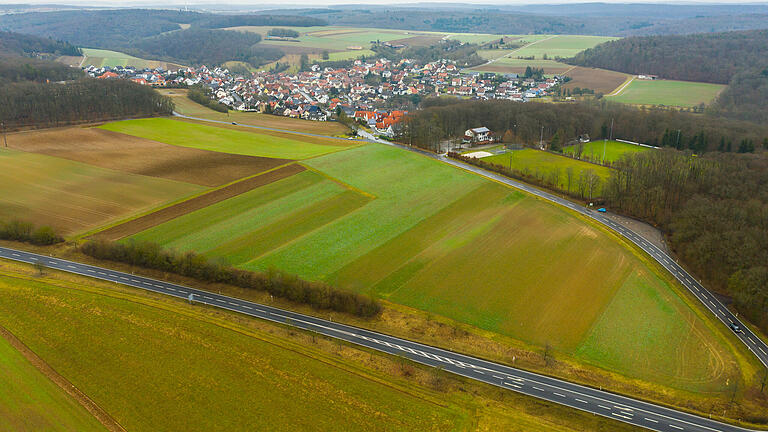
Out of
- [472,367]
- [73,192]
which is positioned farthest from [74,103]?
[472,367]

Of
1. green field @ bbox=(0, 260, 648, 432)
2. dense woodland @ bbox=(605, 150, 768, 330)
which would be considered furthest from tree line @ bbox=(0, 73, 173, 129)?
dense woodland @ bbox=(605, 150, 768, 330)

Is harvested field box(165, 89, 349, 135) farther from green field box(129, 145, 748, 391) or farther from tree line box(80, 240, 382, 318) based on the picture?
tree line box(80, 240, 382, 318)

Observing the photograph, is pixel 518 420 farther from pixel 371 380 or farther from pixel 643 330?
pixel 643 330

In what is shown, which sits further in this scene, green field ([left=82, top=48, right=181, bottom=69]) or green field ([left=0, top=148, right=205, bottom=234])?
green field ([left=82, top=48, right=181, bottom=69])

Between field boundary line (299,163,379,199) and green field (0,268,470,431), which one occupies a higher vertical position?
field boundary line (299,163,379,199)

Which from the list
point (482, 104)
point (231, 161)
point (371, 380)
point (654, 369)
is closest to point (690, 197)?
point (654, 369)

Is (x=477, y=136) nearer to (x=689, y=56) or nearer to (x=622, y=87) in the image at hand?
(x=622, y=87)
